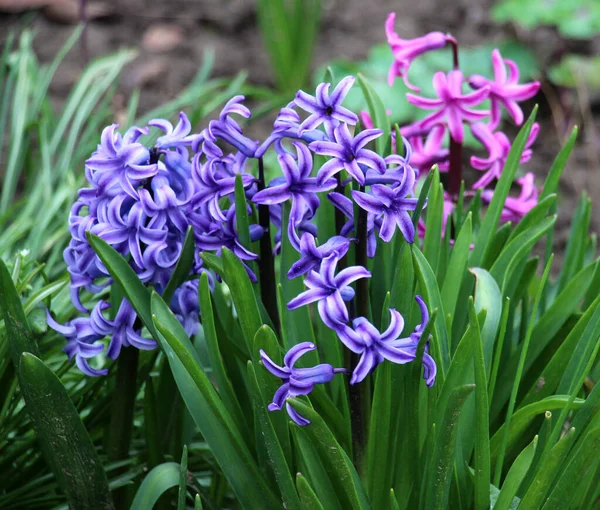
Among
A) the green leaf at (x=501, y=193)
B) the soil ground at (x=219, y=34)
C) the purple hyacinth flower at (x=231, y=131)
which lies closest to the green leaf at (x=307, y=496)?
the purple hyacinth flower at (x=231, y=131)

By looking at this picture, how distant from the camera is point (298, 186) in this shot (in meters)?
1.06

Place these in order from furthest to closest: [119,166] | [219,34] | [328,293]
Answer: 1. [219,34]
2. [119,166]
3. [328,293]

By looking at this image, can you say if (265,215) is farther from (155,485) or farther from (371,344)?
(155,485)

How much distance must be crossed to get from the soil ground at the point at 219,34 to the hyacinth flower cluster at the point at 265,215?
232 cm

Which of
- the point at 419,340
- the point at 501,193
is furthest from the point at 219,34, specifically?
the point at 419,340

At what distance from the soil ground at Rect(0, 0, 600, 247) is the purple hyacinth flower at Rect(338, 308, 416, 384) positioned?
8.24 ft

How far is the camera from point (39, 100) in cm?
235

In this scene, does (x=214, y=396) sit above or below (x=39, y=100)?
below

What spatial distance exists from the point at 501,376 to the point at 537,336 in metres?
0.09

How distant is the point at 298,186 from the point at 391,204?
4.8 inches

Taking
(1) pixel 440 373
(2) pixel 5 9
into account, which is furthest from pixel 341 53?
(1) pixel 440 373

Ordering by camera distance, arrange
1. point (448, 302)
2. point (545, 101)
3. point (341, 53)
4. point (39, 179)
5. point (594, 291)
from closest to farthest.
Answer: point (448, 302), point (594, 291), point (39, 179), point (545, 101), point (341, 53)

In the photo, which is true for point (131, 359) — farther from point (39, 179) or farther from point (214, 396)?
point (39, 179)

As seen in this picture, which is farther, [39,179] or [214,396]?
[39,179]
